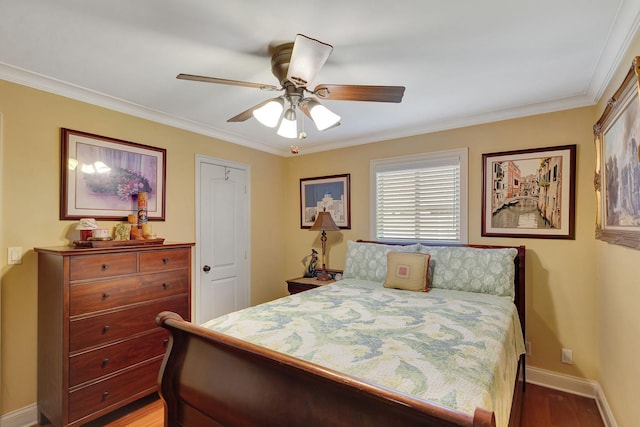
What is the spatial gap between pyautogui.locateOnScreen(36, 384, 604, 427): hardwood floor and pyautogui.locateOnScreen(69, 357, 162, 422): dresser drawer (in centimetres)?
14

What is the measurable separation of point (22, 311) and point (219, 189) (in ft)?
6.20

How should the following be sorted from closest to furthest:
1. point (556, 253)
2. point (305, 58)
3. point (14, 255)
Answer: point (305, 58), point (14, 255), point (556, 253)

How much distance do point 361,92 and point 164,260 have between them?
1977mm

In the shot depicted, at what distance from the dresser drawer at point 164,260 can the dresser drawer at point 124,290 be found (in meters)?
0.05

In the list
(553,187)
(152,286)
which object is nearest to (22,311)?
(152,286)

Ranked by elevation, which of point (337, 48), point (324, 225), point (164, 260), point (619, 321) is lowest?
point (619, 321)

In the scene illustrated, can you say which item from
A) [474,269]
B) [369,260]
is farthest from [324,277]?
[474,269]

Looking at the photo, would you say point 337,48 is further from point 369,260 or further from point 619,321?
point 619,321

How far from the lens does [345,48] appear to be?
1.76m

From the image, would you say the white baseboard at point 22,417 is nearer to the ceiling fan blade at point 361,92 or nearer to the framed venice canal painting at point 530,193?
the ceiling fan blade at point 361,92

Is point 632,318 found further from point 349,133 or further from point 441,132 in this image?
point 349,133

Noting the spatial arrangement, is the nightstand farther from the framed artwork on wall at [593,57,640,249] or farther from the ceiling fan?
the framed artwork on wall at [593,57,640,249]

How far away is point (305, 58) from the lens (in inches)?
58.7

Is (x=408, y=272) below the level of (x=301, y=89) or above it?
below
